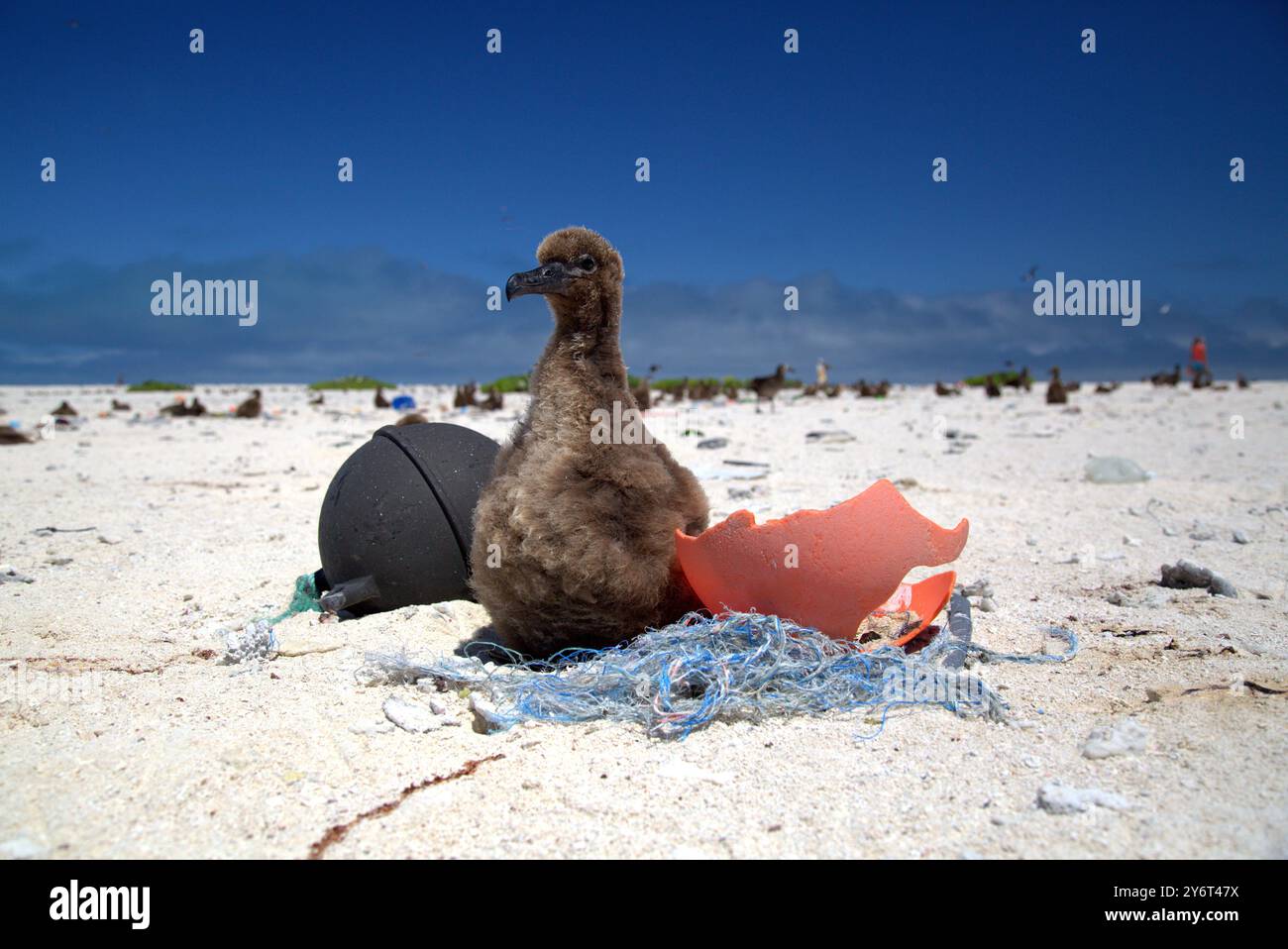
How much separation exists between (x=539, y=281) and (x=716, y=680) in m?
1.95

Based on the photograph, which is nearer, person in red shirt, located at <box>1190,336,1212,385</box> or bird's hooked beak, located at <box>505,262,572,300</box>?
bird's hooked beak, located at <box>505,262,572,300</box>

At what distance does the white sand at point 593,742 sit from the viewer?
2547 millimetres

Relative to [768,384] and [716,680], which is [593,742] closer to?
[716,680]

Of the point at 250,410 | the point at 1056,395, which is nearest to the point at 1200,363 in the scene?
the point at 1056,395

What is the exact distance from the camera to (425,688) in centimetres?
384

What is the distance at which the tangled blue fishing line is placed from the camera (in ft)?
11.1

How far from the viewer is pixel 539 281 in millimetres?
3846

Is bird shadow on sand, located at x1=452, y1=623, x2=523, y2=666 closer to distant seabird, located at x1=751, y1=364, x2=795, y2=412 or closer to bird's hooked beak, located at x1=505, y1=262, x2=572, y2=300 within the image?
bird's hooked beak, located at x1=505, y1=262, x2=572, y2=300

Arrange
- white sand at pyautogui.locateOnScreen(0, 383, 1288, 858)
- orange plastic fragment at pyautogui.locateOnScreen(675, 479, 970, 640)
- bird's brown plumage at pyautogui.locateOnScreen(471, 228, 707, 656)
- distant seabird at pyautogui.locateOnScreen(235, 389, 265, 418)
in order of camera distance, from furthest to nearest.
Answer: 1. distant seabird at pyautogui.locateOnScreen(235, 389, 265, 418)
2. bird's brown plumage at pyautogui.locateOnScreen(471, 228, 707, 656)
3. orange plastic fragment at pyautogui.locateOnScreen(675, 479, 970, 640)
4. white sand at pyautogui.locateOnScreen(0, 383, 1288, 858)

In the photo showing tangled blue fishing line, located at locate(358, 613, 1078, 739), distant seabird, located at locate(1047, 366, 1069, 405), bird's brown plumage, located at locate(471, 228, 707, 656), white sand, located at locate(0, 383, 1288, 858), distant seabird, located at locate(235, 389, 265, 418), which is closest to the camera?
white sand, located at locate(0, 383, 1288, 858)

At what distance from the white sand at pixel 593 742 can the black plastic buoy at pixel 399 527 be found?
0.55 feet

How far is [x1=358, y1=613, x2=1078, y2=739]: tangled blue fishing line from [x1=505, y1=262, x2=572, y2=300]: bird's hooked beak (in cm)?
166

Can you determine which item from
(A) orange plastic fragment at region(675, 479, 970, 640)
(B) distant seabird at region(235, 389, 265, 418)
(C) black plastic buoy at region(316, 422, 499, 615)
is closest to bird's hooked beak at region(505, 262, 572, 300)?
(A) orange plastic fragment at region(675, 479, 970, 640)

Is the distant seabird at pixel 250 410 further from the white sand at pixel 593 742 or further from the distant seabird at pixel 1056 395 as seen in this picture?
the distant seabird at pixel 1056 395
